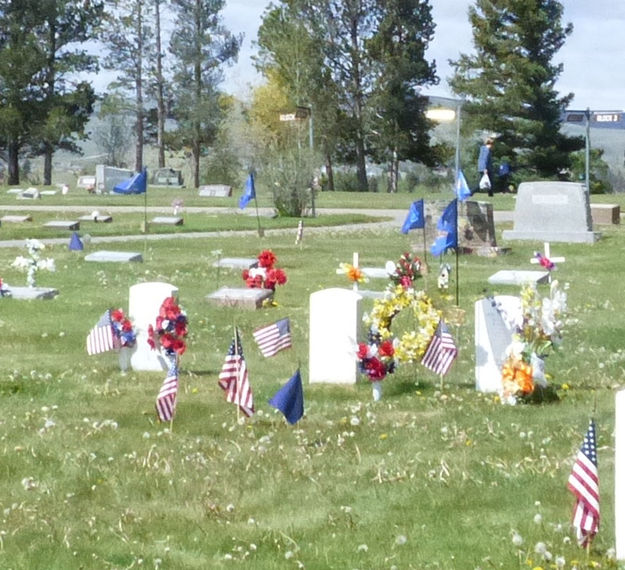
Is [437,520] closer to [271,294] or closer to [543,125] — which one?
[271,294]

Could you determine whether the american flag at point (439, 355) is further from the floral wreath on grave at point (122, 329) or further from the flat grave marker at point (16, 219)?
the flat grave marker at point (16, 219)

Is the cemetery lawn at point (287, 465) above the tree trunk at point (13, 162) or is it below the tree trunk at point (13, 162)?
below

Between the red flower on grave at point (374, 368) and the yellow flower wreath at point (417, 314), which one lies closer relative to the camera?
Answer: the red flower on grave at point (374, 368)

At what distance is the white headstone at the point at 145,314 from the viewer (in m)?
11.2

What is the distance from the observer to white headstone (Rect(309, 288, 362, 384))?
10789 mm

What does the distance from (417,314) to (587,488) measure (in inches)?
183

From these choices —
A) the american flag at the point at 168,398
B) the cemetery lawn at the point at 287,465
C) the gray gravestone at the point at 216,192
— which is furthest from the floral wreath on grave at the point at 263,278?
the gray gravestone at the point at 216,192

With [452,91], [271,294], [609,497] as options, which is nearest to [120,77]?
[452,91]

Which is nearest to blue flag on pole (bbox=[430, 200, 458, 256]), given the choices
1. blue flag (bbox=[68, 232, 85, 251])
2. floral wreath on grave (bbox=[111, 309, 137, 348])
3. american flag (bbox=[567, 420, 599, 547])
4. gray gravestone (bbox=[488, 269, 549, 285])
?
floral wreath on grave (bbox=[111, 309, 137, 348])

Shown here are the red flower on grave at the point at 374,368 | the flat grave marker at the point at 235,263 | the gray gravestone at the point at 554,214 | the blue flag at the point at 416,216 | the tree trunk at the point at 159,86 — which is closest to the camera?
the red flower on grave at the point at 374,368

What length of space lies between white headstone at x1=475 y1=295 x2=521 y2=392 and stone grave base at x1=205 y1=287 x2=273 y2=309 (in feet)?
17.7

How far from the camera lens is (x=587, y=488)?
6.17 m

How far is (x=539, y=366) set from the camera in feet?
33.2

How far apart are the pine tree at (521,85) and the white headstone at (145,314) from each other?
47.1 metres
